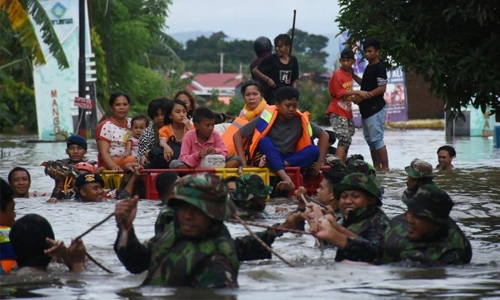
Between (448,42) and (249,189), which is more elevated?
(448,42)

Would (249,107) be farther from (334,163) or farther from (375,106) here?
(375,106)

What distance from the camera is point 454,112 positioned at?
52.1ft

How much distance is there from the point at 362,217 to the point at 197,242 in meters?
2.16

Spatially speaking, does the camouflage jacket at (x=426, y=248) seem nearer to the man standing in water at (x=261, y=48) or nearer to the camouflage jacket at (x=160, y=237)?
the camouflage jacket at (x=160, y=237)

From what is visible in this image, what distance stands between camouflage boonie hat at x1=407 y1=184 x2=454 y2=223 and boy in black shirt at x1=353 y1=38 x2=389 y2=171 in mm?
9684

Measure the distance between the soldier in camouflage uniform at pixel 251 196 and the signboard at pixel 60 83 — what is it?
111 ft

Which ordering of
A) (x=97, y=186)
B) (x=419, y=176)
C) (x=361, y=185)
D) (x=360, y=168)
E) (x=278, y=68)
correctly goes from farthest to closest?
(x=278, y=68) → (x=97, y=186) → (x=360, y=168) → (x=419, y=176) → (x=361, y=185)

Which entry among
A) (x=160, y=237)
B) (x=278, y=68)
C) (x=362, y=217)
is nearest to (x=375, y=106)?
(x=278, y=68)

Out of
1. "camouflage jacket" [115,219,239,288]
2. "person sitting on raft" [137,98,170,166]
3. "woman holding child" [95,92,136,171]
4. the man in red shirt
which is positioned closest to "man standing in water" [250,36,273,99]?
the man in red shirt

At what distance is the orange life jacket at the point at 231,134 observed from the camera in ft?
52.5

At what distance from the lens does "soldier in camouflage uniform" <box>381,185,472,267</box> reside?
9227mm

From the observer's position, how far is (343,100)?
1931cm

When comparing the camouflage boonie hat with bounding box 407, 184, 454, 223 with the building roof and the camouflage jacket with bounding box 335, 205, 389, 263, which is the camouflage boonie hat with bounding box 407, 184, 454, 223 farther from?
the building roof

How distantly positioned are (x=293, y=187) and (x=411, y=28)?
86.5 inches
